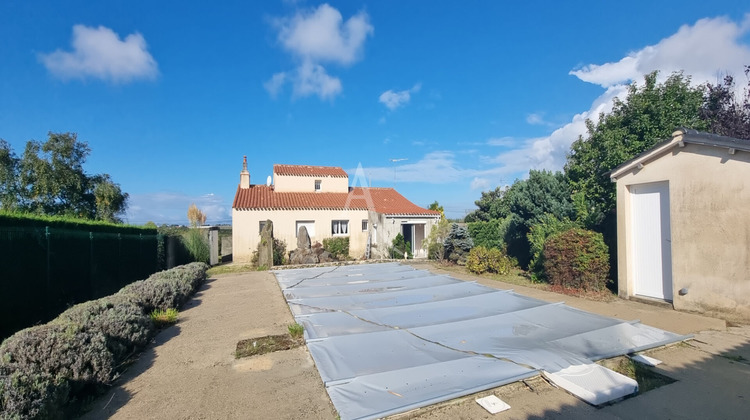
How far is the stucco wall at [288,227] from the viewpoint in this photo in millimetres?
16062

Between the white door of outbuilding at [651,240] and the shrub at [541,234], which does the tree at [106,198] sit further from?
the white door of outbuilding at [651,240]

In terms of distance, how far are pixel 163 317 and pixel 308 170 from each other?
563 inches

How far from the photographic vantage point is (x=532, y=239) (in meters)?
10.8

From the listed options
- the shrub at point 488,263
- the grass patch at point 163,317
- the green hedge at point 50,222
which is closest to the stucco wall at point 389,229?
the shrub at point 488,263

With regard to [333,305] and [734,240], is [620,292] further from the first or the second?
[333,305]

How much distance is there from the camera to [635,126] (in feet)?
31.9

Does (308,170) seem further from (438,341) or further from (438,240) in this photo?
(438,341)

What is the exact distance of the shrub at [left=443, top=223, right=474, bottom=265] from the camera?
44.0 feet

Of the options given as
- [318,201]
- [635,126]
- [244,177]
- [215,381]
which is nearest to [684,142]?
[635,126]

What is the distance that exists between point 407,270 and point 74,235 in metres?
8.52

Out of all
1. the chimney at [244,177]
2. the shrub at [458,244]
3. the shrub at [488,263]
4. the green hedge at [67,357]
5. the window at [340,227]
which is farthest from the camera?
the chimney at [244,177]

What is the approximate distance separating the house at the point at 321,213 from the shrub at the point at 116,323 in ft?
36.5

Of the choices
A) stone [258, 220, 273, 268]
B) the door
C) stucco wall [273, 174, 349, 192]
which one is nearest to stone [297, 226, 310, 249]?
stone [258, 220, 273, 268]

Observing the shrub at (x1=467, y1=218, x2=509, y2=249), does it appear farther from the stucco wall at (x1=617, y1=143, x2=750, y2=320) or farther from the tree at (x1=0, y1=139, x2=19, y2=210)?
the tree at (x1=0, y1=139, x2=19, y2=210)
